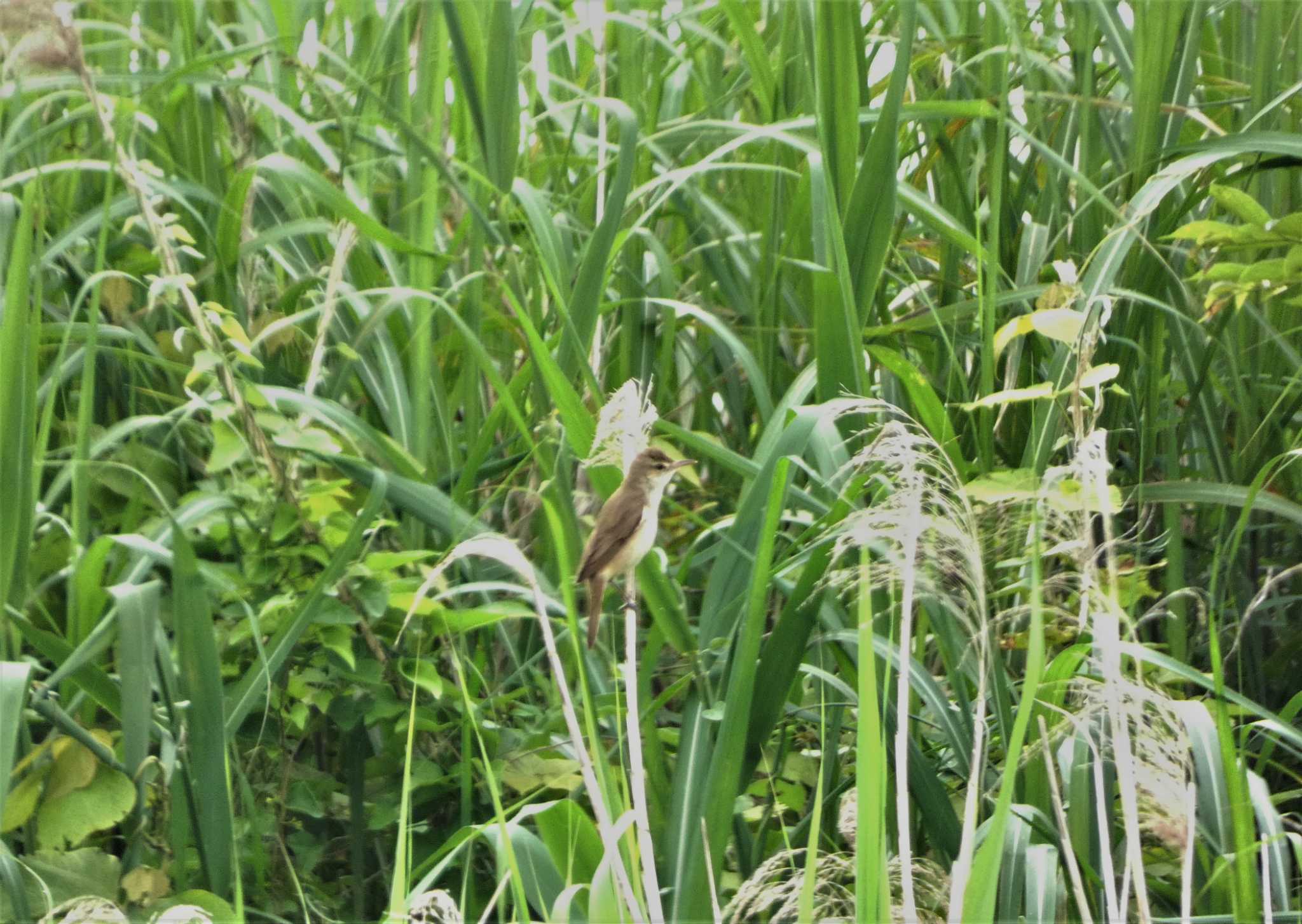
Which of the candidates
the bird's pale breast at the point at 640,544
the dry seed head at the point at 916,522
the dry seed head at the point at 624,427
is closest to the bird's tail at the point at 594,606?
the bird's pale breast at the point at 640,544

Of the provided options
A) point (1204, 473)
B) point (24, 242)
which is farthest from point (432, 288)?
point (1204, 473)

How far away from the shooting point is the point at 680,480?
2889 mm

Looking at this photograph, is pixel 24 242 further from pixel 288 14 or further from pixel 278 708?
pixel 288 14

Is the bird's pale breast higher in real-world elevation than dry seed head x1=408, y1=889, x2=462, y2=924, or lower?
higher

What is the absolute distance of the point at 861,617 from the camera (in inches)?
56.4

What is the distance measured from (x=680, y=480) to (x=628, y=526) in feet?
2.58

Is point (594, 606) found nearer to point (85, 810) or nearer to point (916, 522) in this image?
point (85, 810)

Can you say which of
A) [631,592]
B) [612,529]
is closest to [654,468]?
[612,529]

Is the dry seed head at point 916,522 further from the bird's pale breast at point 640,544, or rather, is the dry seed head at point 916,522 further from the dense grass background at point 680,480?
the bird's pale breast at point 640,544

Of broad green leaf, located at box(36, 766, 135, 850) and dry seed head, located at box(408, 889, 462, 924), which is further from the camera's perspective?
broad green leaf, located at box(36, 766, 135, 850)

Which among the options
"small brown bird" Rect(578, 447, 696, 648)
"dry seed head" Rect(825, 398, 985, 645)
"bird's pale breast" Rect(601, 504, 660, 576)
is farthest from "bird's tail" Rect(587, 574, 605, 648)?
"dry seed head" Rect(825, 398, 985, 645)

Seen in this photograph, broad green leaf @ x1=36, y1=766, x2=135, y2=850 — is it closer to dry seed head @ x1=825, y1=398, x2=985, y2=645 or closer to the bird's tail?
the bird's tail

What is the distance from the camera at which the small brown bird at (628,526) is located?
2.06 metres

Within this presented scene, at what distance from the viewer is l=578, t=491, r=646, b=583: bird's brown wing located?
6.88 feet
